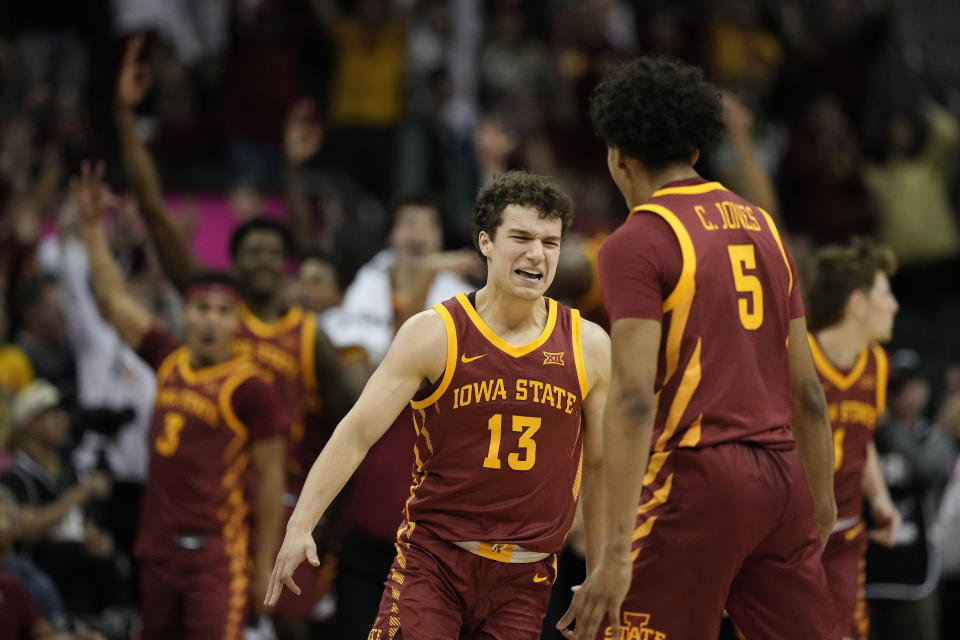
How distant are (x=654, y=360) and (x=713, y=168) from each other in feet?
33.3

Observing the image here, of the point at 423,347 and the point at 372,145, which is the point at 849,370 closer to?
the point at 423,347

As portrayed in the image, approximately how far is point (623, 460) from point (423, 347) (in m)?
0.91

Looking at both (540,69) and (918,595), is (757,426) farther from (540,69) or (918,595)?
(540,69)

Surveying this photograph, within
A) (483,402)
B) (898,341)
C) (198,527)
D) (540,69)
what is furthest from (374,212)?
(483,402)

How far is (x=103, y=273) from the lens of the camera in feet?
26.9

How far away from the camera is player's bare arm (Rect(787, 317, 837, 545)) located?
16.7 ft

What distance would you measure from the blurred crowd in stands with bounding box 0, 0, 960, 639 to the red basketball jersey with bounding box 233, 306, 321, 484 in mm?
917

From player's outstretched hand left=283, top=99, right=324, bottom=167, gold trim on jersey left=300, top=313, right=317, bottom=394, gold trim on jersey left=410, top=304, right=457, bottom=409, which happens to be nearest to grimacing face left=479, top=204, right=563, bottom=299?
gold trim on jersey left=410, top=304, right=457, bottom=409

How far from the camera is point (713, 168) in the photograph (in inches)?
572

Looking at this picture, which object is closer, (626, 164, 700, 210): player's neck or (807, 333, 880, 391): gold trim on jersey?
(626, 164, 700, 210): player's neck

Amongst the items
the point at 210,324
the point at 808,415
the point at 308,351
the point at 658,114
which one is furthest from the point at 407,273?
the point at 808,415

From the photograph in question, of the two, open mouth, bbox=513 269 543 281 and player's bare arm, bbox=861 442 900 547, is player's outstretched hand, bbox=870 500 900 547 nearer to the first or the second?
player's bare arm, bbox=861 442 900 547

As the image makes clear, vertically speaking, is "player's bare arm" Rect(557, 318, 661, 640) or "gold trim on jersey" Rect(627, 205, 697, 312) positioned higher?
"gold trim on jersey" Rect(627, 205, 697, 312)

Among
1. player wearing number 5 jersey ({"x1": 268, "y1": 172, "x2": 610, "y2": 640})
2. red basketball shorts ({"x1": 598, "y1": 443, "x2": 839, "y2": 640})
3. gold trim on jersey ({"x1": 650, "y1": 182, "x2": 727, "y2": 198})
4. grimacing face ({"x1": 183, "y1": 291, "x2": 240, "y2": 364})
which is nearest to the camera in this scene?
red basketball shorts ({"x1": 598, "y1": 443, "x2": 839, "y2": 640})
